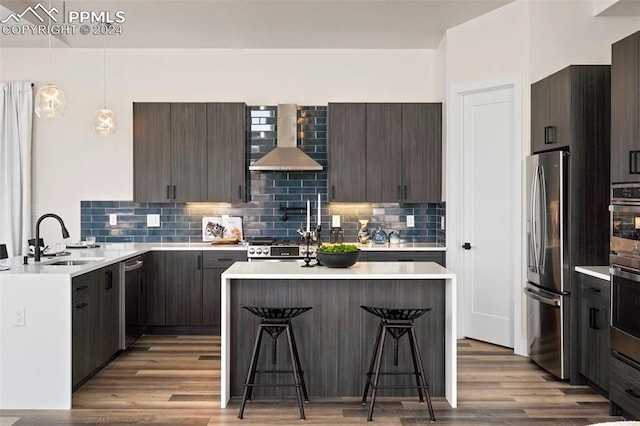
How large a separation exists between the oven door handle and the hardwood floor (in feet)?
3.01

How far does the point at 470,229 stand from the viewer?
Result: 19.2 ft

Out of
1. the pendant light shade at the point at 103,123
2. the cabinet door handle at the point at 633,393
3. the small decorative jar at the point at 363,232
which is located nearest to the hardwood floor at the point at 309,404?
the cabinet door handle at the point at 633,393

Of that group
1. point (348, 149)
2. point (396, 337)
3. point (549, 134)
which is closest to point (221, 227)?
point (348, 149)

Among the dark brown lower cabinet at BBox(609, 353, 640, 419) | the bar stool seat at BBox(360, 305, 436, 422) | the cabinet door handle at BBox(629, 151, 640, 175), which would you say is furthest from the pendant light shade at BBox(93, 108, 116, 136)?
the dark brown lower cabinet at BBox(609, 353, 640, 419)

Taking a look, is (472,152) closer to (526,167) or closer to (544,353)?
(526,167)

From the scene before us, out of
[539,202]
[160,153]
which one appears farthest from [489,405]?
[160,153]

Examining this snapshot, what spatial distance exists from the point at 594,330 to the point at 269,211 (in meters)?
3.65

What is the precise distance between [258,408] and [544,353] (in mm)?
2315

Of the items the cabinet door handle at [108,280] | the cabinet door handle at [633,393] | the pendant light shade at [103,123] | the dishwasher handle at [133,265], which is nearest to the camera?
the cabinet door handle at [633,393]

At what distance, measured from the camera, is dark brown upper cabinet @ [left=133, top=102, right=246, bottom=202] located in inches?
246

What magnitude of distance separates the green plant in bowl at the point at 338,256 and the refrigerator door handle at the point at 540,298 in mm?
1611

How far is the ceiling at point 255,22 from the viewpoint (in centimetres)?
512

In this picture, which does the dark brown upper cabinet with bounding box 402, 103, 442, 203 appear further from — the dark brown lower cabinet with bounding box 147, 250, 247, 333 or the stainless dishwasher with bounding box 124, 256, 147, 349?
the stainless dishwasher with bounding box 124, 256, 147, 349

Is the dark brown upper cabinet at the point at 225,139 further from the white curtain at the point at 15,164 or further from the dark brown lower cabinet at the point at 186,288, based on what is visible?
the white curtain at the point at 15,164
